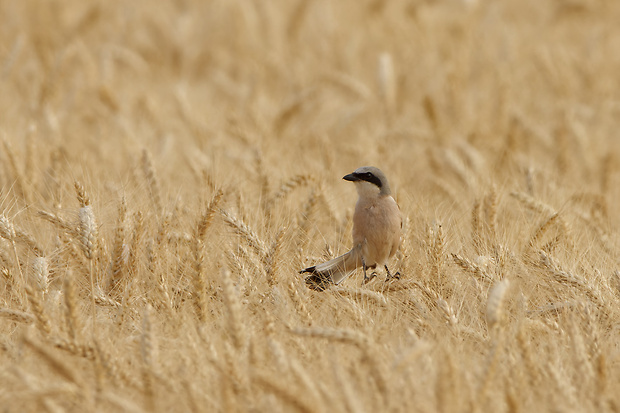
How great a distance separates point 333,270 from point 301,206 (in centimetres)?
82

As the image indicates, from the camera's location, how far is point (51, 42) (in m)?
7.52

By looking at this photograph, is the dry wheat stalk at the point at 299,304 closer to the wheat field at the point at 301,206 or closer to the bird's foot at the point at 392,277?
the wheat field at the point at 301,206

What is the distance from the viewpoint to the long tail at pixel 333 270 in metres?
3.28

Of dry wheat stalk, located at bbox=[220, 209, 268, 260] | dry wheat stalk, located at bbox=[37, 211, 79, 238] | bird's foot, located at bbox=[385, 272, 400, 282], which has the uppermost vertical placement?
dry wheat stalk, located at bbox=[37, 211, 79, 238]

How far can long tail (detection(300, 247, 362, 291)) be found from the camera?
3.28 m

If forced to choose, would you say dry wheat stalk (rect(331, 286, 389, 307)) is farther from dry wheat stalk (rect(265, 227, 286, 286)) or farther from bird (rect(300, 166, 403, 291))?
dry wheat stalk (rect(265, 227, 286, 286))

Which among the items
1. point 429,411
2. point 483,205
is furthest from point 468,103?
point 429,411

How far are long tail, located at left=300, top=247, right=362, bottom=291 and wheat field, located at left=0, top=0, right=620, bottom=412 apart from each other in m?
0.07

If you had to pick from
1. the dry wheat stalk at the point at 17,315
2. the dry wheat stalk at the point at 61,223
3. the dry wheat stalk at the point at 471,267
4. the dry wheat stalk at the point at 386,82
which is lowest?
the dry wheat stalk at the point at 17,315

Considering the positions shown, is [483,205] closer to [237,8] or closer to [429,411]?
[429,411]

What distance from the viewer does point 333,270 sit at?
3377 mm

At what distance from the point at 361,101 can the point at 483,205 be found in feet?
11.0

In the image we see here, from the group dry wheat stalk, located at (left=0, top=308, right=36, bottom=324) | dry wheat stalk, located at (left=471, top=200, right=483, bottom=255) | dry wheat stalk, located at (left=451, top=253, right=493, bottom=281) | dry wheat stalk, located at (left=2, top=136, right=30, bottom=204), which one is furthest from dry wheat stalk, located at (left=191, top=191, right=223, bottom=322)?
dry wheat stalk, located at (left=2, top=136, right=30, bottom=204)

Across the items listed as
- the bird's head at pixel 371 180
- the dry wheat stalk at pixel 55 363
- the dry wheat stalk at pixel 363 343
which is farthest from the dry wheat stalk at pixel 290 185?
the dry wheat stalk at pixel 55 363
